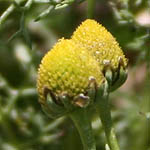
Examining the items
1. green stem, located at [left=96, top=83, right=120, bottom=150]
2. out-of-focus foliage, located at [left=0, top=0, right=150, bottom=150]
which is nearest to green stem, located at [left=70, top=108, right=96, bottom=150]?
green stem, located at [left=96, top=83, right=120, bottom=150]

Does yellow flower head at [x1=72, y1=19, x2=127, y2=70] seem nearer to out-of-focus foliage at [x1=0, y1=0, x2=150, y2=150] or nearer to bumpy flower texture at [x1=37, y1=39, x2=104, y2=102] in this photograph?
bumpy flower texture at [x1=37, y1=39, x2=104, y2=102]

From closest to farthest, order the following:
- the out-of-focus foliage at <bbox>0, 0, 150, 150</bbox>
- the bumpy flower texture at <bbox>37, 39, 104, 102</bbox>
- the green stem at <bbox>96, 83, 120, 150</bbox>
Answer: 1. the bumpy flower texture at <bbox>37, 39, 104, 102</bbox>
2. the green stem at <bbox>96, 83, 120, 150</bbox>
3. the out-of-focus foliage at <bbox>0, 0, 150, 150</bbox>

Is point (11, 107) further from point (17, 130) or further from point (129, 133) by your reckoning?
point (129, 133)

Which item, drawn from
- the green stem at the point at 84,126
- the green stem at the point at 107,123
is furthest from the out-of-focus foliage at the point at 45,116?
the green stem at the point at 84,126

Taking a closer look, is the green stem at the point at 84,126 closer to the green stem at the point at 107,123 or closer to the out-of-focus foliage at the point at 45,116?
the green stem at the point at 107,123

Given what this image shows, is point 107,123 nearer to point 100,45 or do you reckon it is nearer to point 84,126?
point 84,126

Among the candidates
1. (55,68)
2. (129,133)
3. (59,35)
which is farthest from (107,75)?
(59,35)

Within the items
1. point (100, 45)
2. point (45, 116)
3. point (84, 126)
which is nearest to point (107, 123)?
point (84, 126)
